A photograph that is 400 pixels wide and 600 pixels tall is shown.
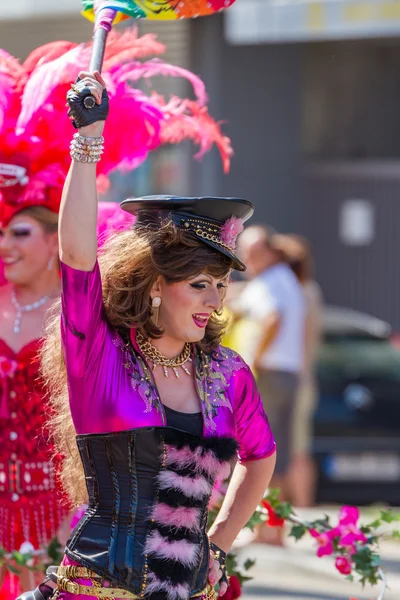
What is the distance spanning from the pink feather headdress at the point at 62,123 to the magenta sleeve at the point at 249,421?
90 centimetres

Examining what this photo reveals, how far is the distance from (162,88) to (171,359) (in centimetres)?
910

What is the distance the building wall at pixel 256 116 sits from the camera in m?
11.9

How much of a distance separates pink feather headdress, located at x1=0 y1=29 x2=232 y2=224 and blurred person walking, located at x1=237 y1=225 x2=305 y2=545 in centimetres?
301

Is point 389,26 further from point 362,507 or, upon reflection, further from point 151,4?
point 151,4

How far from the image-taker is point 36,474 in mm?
3383

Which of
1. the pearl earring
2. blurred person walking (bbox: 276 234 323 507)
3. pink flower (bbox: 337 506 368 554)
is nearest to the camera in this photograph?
the pearl earring

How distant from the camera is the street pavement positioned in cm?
489

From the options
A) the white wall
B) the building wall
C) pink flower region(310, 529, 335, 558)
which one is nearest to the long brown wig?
pink flower region(310, 529, 335, 558)

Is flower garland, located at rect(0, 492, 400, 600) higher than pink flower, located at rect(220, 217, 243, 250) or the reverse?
the reverse

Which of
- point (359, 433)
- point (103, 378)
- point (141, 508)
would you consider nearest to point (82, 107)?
point (103, 378)

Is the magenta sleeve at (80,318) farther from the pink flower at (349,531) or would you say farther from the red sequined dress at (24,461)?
the pink flower at (349,531)

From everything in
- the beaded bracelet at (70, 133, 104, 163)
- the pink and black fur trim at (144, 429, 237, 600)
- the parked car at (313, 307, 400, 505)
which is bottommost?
the parked car at (313, 307, 400, 505)

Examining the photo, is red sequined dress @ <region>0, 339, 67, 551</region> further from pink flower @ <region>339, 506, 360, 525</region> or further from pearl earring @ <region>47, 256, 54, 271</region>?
pink flower @ <region>339, 506, 360, 525</region>

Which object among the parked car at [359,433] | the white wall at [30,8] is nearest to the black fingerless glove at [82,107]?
the parked car at [359,433]
